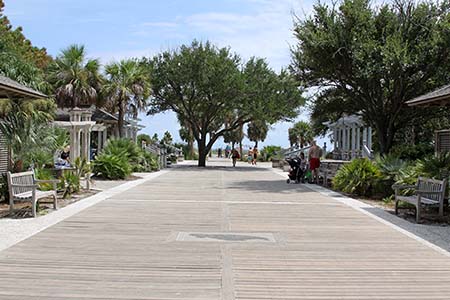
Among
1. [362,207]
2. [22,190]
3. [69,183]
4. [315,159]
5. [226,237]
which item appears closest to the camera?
[226,237]

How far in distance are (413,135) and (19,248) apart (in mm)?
31538

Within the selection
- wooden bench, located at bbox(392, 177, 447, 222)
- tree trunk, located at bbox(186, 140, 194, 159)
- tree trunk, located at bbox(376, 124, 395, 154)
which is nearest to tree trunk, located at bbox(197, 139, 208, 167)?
tree trunk, located at bbox(376, 124, 395, 154)

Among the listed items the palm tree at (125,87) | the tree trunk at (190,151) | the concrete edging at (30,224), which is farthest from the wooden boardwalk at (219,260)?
the tree trunk at (190,151)

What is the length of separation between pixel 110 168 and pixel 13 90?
38.3ft

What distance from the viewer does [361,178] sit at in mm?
18312

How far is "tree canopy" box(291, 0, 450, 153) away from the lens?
23.2 meters

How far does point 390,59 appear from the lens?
22375mm

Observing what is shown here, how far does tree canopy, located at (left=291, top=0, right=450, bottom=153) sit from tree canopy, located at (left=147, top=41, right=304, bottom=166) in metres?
12.7

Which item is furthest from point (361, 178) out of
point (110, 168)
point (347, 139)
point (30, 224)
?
point (347, 139)

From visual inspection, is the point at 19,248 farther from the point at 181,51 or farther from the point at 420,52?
the point at 181,51

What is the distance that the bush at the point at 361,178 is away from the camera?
18.1 m

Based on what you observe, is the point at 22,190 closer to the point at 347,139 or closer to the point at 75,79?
the point at 75,79

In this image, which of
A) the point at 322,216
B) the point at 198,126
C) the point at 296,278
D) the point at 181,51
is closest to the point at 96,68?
the point at 181,51

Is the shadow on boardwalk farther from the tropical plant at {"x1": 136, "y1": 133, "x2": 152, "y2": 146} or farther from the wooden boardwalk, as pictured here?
the tropical plant at {"x1": 136, "y1": 133, "x2": 152, "y2": 146}
